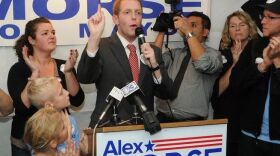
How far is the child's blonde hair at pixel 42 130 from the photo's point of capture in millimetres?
1702

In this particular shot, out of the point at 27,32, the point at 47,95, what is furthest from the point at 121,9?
the point at 27,32

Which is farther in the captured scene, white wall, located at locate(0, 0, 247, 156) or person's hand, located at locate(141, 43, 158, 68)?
white wall, located at locate(0, 0, 247, 156)

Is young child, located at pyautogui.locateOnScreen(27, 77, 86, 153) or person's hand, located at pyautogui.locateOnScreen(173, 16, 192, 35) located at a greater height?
person's hand, located at pyautogui.locateOnScreen(173, 16, 192, 35)

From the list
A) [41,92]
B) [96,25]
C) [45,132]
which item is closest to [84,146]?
[45,132]

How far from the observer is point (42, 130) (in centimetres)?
170

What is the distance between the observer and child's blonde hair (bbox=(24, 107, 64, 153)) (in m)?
1.70

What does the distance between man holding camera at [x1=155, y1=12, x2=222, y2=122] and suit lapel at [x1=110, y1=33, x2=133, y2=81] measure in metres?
0.50

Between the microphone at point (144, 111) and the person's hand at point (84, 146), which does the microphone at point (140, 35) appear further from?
the person's hand at point (84, 146)

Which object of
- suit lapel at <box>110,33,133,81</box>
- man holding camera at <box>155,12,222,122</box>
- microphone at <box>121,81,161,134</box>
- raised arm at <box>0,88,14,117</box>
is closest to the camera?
microphone at <box>121,81,161,134</box>

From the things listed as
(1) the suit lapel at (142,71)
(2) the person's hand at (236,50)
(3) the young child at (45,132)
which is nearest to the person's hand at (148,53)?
(1) the suit lapel at (142,71)

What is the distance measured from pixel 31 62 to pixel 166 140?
1.22 metres

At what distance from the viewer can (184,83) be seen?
2.66m

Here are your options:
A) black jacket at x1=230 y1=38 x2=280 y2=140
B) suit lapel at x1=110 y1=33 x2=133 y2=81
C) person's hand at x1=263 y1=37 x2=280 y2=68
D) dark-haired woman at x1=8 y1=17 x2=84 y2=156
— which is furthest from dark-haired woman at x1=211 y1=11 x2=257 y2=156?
dark-haired woman at x1=8 y1=17 x2=84 y2=156

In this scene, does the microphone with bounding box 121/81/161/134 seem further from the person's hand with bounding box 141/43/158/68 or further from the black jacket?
the black jacket
